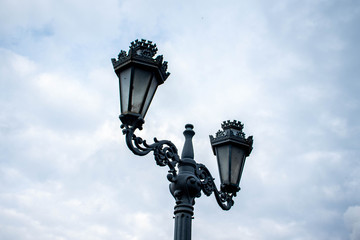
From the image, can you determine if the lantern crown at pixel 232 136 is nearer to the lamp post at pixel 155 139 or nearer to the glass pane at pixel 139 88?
the lamp post at pixel 155 139

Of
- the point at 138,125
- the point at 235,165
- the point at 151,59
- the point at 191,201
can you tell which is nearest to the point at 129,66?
the point at 151,59

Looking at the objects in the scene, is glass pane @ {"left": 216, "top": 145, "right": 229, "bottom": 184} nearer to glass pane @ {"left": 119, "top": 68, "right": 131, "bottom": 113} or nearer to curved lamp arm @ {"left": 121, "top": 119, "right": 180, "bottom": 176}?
curved lamp arm @ {"left": 121, "top": 119, "right": 180, "bottom": 176}

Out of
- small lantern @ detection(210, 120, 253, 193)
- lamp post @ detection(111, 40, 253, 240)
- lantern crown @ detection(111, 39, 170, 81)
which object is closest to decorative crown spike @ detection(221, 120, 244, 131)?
small lantern @ detection(210, 120, 253, 193)

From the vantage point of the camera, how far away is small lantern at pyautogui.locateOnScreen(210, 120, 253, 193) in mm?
Answer: 5391

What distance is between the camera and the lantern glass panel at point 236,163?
540 centimetres

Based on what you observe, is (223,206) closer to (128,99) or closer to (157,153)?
(157,153)

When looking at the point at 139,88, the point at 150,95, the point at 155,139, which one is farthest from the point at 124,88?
the point at 155,139

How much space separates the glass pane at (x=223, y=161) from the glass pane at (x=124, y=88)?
5.78 feet

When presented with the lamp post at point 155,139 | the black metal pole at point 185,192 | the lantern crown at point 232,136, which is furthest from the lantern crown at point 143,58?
the lantern crown at point 232,136

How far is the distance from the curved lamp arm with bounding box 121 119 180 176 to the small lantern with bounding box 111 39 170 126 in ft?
0.32

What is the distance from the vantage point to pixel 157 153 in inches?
176

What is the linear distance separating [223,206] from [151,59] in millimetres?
2118

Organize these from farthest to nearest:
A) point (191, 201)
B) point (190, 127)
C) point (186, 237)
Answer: point (190, 127), point (191, 201), point (186, 237)

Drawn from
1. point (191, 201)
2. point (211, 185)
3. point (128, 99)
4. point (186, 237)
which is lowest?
point (186, 237)
